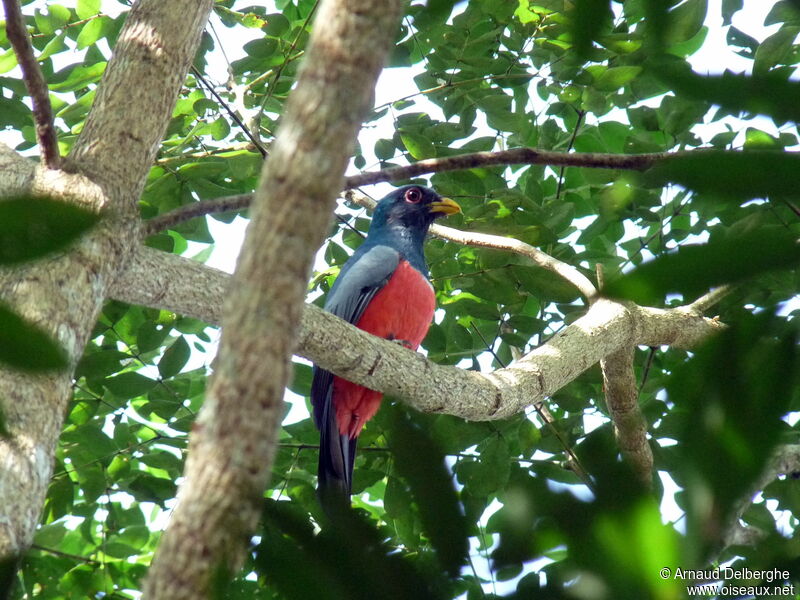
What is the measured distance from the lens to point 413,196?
638 centimetres

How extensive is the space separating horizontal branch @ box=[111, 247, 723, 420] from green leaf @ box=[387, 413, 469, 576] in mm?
2498

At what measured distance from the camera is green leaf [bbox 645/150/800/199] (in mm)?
539

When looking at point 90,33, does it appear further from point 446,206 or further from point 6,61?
point 446,206

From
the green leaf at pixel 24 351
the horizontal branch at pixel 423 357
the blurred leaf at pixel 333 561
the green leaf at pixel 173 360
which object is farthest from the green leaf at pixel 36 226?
the green leaf at pixel 173 360

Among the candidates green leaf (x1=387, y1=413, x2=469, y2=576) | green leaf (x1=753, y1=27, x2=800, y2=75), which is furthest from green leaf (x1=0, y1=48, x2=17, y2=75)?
green leaf (x1=387, y1=413, x2=469, y2=576)

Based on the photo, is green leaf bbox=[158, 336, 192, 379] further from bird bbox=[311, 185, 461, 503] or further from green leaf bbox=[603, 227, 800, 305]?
green leaf bbox=[603, 227, 800, 305]

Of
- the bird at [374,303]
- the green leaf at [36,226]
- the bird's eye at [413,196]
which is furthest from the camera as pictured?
the bird's eye at [413,196]

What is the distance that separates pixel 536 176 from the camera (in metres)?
5.46

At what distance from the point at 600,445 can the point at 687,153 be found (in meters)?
0.20

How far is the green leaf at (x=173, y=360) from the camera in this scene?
446cm

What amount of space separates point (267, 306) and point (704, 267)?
0.95ft

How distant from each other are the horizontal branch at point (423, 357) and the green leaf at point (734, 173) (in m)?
2.60

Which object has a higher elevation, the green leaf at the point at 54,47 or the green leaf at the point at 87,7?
the green leaf at the point at 87,7

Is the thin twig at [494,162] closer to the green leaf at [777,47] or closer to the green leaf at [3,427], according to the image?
the green leaf at [777,47]
